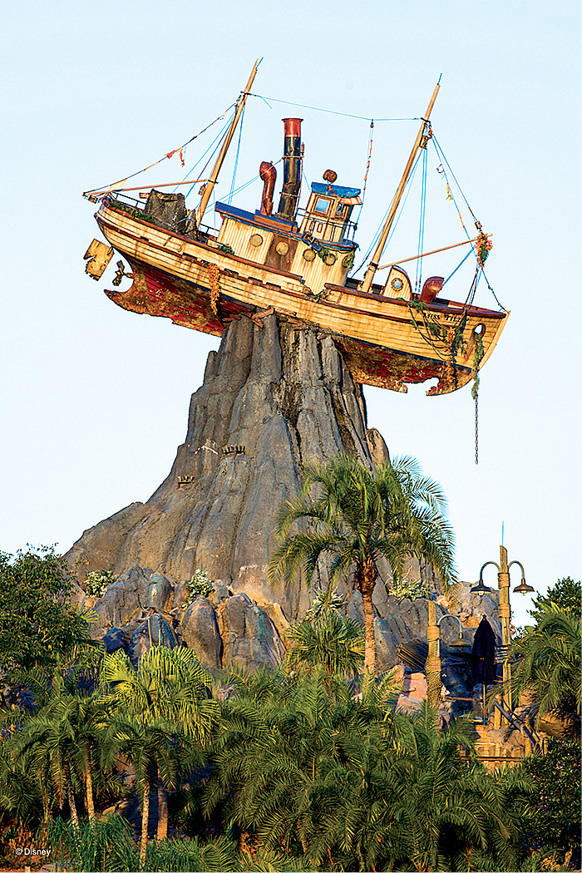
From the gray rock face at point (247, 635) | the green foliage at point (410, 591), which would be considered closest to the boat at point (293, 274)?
the green foliage at point (410, 591)

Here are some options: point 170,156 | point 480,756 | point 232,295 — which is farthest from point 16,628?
point 170,156

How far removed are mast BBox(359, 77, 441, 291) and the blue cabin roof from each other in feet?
5.62

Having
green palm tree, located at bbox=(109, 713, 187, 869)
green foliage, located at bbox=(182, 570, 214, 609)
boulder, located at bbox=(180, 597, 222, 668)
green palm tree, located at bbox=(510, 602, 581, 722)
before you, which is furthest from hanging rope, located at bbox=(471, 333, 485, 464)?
green palm tree, located at bbox=(109, 713, 187, 869)

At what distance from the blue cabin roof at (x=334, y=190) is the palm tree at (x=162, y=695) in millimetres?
29311

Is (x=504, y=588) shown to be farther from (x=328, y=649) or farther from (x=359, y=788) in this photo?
(x=359, y=788)

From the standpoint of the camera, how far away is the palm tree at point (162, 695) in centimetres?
2378

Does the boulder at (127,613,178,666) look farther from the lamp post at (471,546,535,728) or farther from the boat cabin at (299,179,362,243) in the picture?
the boat cabin at (299,179,362,243)

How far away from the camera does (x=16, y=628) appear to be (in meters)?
29.5

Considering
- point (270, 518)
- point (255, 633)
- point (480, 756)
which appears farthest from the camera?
point (270, 518)

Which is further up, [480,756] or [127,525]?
[127,525]

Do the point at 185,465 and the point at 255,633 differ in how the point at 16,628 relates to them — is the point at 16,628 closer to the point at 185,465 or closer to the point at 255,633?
the point at 255,633

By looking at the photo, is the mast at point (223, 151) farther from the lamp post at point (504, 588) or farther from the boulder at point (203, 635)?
the lamp post at point (504, 588)

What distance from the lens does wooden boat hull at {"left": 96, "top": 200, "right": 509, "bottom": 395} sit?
48750 mm

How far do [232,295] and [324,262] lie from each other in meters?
4.07
